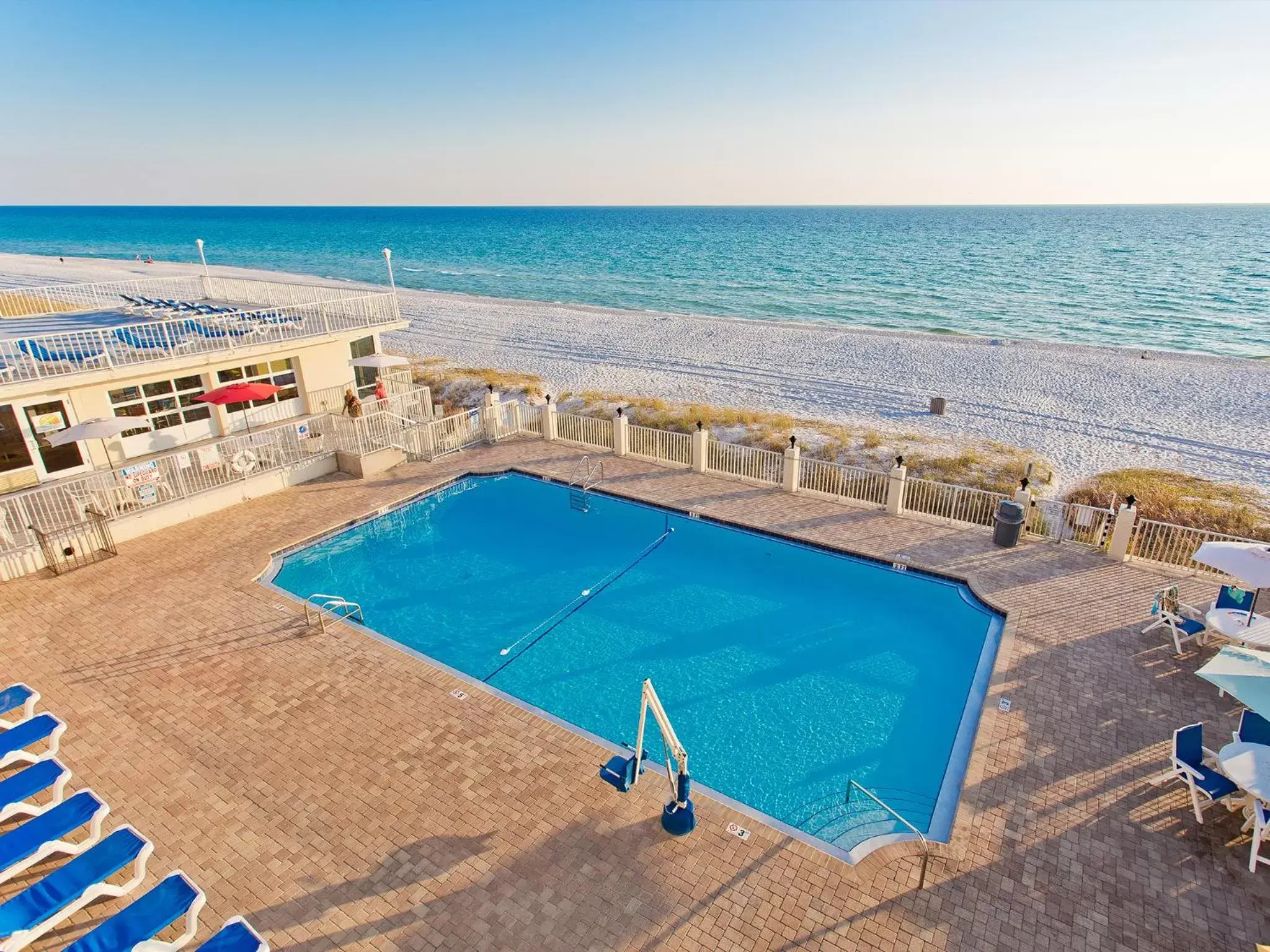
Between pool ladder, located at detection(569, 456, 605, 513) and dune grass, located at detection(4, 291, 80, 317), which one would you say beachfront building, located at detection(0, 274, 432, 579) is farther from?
pool ladder, located at detection(569, 456, 605, 513)

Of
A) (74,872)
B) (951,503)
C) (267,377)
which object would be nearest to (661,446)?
(951,503)

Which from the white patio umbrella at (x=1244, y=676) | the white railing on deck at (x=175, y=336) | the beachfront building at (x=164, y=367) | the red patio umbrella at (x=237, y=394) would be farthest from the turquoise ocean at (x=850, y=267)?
the red patio umbrella at (x=237, y=394)

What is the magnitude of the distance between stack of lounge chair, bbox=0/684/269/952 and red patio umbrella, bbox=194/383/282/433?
8534 mm

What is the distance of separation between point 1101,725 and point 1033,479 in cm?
1219

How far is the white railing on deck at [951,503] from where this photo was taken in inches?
562

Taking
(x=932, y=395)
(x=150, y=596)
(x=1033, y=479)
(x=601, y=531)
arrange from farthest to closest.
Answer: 1. (x=932, y=395)
2. (x=1033, y=479)
3. (x=601, y=531)
4. (x=150, y=596)

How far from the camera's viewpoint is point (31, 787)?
6801mm

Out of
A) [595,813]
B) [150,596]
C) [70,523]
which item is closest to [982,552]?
[595,813]

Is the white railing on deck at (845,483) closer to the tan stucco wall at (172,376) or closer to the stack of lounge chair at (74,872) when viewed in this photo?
the tan stucco wall at (172,376)

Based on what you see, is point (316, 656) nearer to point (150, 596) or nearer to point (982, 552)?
point (150, 596)

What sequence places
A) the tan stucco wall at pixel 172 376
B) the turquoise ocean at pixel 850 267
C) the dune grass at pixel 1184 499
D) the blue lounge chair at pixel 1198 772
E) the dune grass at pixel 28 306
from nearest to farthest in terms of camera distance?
the blue lounge chair at pixel 1198 772 → the tan stucco wall at pixel 172 376 → the dune grass at pixel 1184 499 → the dune grass at pixel 28 306 → the turquoise ocean at pixel 850 267

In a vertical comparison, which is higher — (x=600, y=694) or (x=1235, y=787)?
(x=1235, y=787)

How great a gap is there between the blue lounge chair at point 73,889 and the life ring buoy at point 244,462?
1040 cm

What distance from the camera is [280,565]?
12875 millimetres
